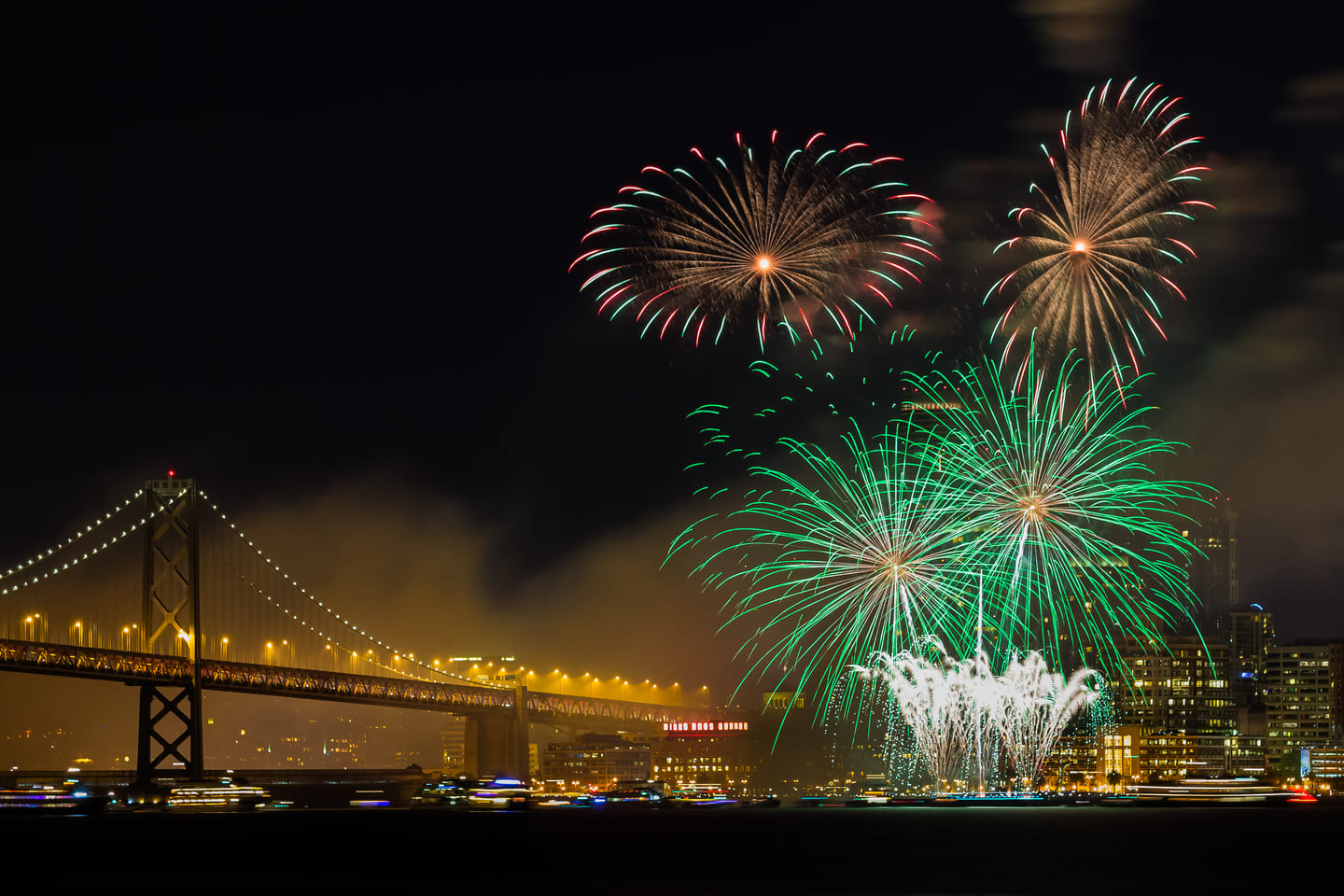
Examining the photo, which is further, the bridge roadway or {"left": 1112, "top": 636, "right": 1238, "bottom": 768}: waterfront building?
{"left": 1112, "top": 636, "right": 1238, "bottom": 768}: waterfront building

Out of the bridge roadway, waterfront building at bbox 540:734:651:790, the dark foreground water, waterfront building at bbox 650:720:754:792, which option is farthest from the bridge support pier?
the dark foreground water

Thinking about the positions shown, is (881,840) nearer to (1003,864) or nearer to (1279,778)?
(1003,864)

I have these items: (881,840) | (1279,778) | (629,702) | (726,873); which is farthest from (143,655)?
(1279,778)

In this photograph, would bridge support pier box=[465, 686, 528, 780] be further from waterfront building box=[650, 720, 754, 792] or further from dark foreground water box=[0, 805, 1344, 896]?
dark foreground water box=[0, 805, 1344, 896]

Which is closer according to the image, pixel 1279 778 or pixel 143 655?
pixel 143 655

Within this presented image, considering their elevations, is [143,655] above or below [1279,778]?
above

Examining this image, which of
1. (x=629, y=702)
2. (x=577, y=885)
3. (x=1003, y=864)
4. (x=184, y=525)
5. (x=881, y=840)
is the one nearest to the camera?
(x=577, y=885)
